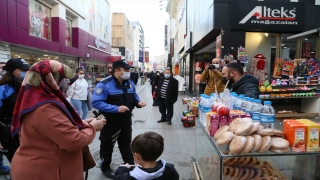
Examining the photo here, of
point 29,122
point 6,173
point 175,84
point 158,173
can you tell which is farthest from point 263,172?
point 175,84

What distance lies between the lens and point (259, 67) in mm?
7855

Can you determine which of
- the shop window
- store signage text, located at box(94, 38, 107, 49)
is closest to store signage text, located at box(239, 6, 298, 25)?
the shop window

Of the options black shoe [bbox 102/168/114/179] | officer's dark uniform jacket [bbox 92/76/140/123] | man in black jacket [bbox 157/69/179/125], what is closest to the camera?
officer's dark uniform jacket [bbox 92/76/140/123]

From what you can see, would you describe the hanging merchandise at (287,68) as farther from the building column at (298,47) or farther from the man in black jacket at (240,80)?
the man in black jacket at (240,80)

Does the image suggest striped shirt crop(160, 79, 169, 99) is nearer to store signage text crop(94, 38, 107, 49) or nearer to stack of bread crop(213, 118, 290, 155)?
stack of bread crop(213, 118, 290, 155)

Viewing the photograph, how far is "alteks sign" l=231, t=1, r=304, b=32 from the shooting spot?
7.51 metres

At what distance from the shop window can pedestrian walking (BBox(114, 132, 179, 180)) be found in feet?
39.4

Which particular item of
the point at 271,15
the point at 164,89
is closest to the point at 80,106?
the point at 164,89

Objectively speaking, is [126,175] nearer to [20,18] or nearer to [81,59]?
[20,18]

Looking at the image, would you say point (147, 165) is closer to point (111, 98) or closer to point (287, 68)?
point (111, 98)

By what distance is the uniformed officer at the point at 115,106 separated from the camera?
11.9ft

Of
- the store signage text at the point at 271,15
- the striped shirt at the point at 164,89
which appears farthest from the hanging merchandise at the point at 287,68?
the striped shirt at the point at 164,89

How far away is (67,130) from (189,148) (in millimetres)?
4008

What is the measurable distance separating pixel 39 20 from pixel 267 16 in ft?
36.2
